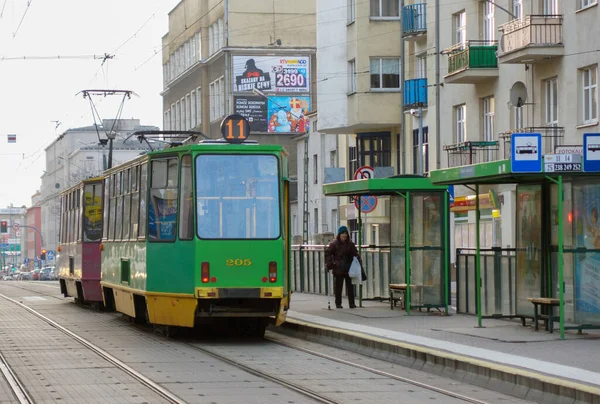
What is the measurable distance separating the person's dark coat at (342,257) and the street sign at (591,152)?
8.96 metres

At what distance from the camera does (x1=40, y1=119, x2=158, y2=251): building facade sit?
12696cm

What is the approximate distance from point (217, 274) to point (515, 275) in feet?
15.4

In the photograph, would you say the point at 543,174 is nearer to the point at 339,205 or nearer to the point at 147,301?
the point at 147,301

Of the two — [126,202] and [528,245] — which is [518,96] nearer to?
[126,202]

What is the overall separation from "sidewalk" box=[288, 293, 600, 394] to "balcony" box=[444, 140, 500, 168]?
13.1 m

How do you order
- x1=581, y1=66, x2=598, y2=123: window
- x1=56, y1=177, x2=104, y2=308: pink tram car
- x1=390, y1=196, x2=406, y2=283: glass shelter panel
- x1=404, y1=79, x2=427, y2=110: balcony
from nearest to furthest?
x1=390, y1=196, x2=406, y2=283: glass shelter panel, x1=56, y1=177, x2=104, y2=308: pink tram car, x1=581, y1=66, x2=598, y2=123: window, x1=404, y1=79, x2=427, y2=110: balcony

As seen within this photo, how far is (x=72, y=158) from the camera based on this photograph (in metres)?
138

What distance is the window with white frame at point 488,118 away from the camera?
38906 mm

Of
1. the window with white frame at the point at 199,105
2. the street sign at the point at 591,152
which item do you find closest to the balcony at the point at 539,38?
the street sign at the point at 591,152

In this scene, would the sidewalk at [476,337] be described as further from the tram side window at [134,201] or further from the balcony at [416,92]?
the balcony at [416,92]

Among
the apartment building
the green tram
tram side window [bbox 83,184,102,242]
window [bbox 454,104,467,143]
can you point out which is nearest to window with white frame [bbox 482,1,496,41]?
window [bbox 454,104,467,143]

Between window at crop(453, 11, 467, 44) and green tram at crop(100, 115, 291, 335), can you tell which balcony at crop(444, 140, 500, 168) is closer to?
window at crop(453, 11, 467, 44)

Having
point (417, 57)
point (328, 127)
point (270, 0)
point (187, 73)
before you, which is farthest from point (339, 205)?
point (187, 73)

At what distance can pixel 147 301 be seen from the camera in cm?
2017
